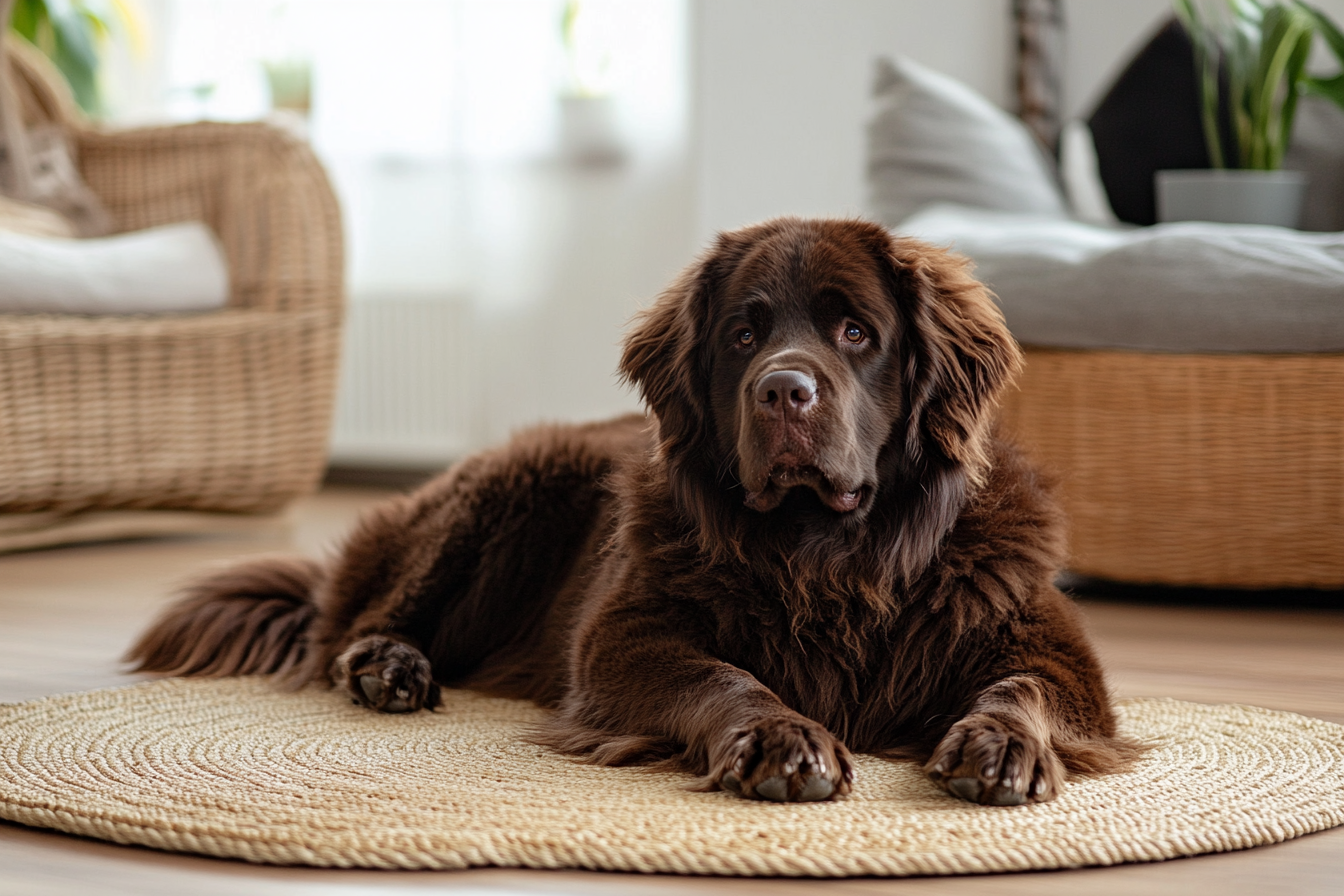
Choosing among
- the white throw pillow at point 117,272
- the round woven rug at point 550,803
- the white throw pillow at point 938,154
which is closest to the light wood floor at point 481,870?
the round woven rug at point 550,803

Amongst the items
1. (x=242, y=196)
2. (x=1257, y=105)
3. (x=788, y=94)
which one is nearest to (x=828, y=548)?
(x=1257, y=105)

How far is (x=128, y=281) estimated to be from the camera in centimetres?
391

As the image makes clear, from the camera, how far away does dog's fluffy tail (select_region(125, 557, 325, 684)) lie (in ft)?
8.05

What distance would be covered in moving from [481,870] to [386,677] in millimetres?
761

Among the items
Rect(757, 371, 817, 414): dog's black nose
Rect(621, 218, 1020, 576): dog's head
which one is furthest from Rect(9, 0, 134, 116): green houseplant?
Rect(757, 371, 817, 414): dog's black nose

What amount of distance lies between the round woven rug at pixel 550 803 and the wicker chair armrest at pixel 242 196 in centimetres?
237

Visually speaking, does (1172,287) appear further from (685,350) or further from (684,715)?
(684,715)

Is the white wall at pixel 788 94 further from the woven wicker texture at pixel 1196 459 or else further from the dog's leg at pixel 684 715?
the dog's leg at pixel 684 715

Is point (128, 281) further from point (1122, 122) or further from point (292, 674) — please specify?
point (1122, 122)

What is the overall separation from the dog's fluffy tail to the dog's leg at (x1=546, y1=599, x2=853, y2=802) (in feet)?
2.37

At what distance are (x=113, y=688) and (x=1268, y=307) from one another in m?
2.42

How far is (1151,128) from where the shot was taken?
4113mm

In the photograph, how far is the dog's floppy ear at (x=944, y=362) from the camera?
187cm

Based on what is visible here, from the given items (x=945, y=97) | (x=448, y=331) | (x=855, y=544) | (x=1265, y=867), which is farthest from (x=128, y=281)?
(x=1265, y=867)
